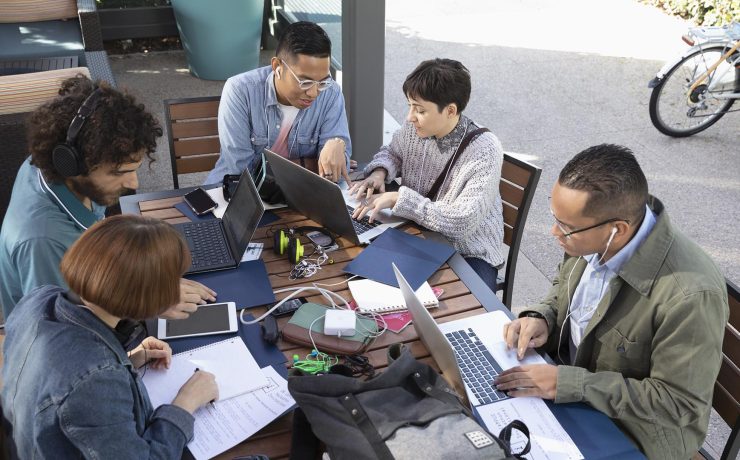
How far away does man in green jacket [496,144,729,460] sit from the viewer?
1967mm

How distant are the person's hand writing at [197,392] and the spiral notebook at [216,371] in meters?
0.04

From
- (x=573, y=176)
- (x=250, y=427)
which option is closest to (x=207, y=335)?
(x=250, y=427)

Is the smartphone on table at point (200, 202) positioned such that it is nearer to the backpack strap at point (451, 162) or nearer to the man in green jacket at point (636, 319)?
the backpack strap at point (451, 162)

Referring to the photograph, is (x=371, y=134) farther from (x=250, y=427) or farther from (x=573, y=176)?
(x=250, y=427)

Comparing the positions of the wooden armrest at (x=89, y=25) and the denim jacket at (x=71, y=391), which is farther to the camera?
the wooden armrest at (x=89, y=25)

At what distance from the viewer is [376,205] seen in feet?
9.51

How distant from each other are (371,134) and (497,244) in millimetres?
2085

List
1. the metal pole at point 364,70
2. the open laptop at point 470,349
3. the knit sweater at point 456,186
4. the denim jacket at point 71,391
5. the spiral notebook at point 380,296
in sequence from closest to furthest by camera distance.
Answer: the denim jacket at point 71,391
the open laptop at point 470,349
the spiral notebook at point 380,296
the knit sweater at point 456,186
the metal pole at point 364,70

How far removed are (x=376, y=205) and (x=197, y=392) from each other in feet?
3.86

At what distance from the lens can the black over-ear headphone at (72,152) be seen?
2209 millimetres

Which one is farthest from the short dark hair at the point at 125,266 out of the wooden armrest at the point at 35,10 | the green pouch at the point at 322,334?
the wooden armrest at the point at 35,10

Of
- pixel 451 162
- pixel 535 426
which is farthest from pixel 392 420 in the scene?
pixel 451 162

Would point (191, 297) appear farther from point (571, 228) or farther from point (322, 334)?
point (571, 228)

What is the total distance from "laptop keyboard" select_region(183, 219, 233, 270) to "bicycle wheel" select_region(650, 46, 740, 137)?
407 centimetres
